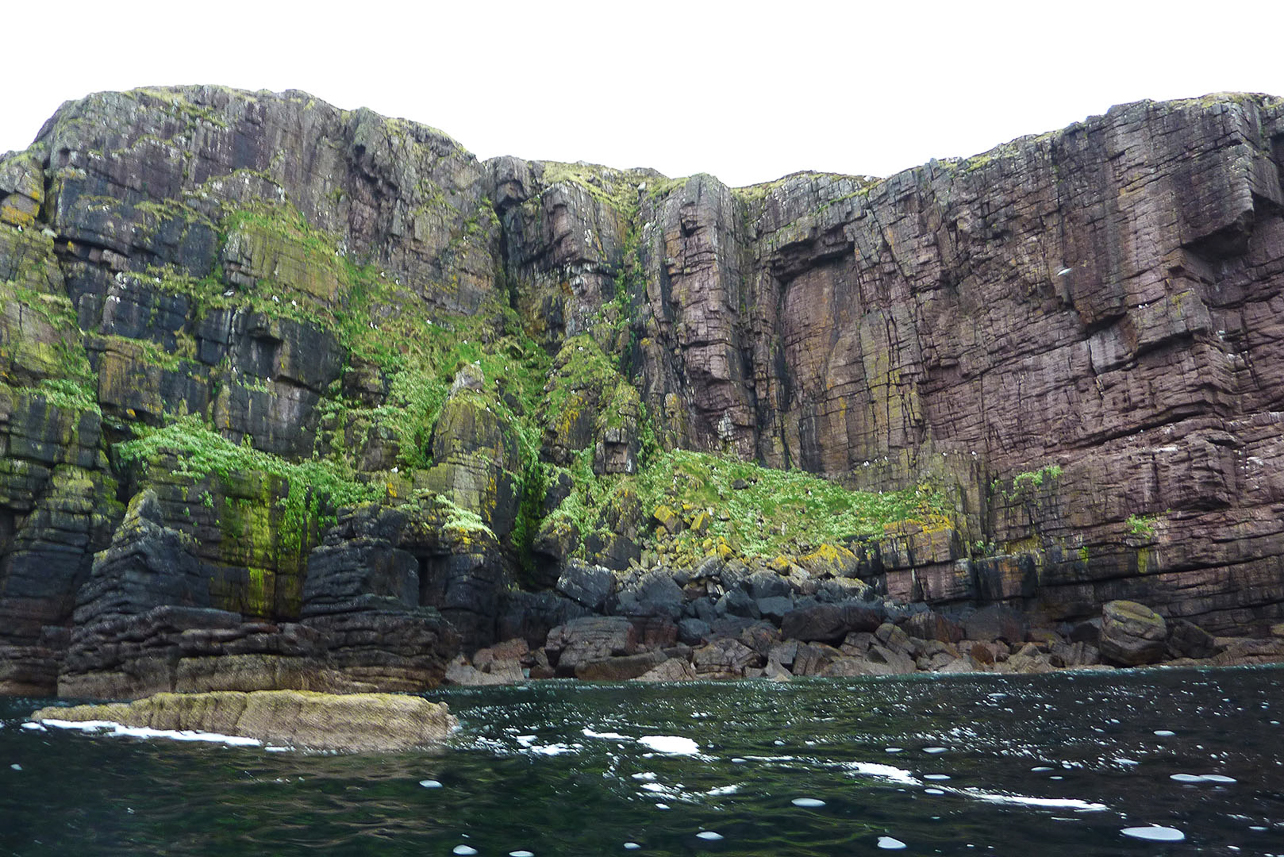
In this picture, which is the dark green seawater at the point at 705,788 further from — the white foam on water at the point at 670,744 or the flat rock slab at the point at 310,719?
the flat rock slab at the point at 310,719

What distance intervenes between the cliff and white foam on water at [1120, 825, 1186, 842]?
76.1 feet

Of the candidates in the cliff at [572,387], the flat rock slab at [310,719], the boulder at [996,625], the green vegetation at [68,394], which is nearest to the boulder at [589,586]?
the cliff at [572,387]

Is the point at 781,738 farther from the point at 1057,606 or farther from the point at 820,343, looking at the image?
the point at 820,343

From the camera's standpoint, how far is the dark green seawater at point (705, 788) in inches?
301

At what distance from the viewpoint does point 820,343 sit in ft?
206

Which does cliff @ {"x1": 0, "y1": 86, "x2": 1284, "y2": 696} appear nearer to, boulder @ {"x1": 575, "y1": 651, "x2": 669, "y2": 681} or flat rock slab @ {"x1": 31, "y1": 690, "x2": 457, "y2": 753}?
boulder @ {"x1": 575, "y1": 651, "x2": 669, "y2": 681}

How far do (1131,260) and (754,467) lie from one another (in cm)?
2648

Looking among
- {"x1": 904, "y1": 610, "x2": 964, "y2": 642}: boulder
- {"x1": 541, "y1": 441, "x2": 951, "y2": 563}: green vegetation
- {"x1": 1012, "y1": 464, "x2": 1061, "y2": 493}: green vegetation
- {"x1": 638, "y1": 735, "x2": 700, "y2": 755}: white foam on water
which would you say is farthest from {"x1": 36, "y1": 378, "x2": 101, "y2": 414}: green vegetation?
{"x1": 1012, "y1": 464, "x2": 1061, "y2": 493}: green vegetation

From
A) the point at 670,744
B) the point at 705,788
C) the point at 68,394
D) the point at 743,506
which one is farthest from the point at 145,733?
the point at 743,506

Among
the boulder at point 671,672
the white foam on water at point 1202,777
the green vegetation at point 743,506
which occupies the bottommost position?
the boulder at point 671,672

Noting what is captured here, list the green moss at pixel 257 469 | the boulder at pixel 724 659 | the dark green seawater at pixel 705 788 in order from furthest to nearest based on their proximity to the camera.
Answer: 1. the green moss at pixel 257 469
2. the boulder at pixel 724 659
3. the dark green seawater at pixel 705 788

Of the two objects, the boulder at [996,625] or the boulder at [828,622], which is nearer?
the boulder at [828,622]

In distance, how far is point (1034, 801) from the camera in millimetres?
8812

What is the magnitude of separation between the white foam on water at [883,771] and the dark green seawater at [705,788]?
0.07 metres
